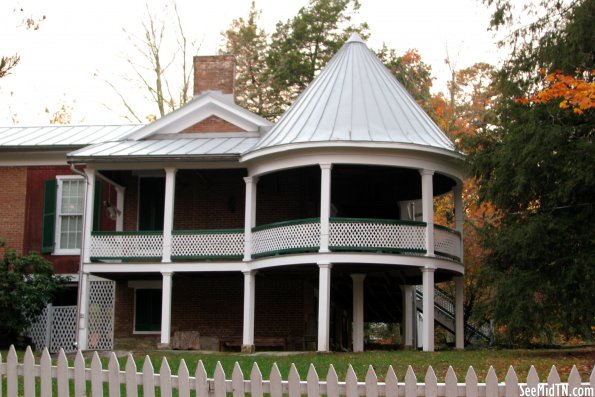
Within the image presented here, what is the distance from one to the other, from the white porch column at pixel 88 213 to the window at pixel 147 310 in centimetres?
283

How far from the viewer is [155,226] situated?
27.0 metres

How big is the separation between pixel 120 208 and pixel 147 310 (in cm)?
304

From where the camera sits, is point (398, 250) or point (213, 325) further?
point (213, 325)

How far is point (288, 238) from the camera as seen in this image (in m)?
22.7

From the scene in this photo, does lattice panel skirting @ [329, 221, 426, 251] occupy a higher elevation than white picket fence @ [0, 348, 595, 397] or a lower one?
higher

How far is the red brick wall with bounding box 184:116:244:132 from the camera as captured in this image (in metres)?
26.6

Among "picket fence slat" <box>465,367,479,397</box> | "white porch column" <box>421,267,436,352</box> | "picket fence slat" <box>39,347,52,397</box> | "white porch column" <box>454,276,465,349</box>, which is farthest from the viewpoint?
"white porch column" <box>454,276,465,349</box>

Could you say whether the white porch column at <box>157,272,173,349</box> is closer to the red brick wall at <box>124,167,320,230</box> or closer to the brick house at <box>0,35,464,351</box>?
the brick house at <box>0,35,464,351</box>

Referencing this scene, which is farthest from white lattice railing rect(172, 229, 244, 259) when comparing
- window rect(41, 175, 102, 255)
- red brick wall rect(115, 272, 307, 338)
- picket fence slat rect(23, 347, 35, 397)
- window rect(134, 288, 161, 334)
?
picket fence slat rect(23, 347, 35, 397)

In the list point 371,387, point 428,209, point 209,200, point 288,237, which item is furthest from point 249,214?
point 371,387

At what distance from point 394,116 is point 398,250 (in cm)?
362

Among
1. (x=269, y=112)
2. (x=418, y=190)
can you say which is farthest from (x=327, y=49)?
(x=418, y=190)

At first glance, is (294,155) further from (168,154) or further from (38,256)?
(38,256)

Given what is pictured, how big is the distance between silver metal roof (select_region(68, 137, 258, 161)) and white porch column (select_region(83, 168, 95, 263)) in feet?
2.19
